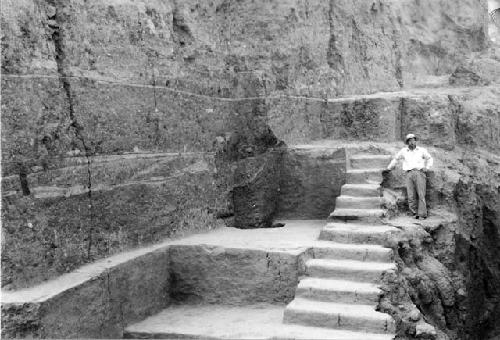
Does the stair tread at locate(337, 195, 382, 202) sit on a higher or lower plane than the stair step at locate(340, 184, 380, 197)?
lower

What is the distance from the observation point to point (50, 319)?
14.6ft

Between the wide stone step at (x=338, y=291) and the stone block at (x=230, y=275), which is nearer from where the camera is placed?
the wide stone step at (x=338, y=291)

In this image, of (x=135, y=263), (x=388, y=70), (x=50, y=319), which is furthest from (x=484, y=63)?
(x=50, y=319)

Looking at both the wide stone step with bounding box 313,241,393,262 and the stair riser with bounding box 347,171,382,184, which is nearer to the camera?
the wide stone step with bounding box 313,241,393,262

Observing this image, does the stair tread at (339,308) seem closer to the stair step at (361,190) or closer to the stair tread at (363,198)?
the stair tread at (363,198)

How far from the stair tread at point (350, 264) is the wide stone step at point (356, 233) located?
1.23ft

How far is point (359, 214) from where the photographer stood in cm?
655

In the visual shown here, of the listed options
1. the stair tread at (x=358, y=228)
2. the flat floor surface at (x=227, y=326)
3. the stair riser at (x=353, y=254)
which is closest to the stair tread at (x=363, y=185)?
the stair tread at (x=358, y=228)

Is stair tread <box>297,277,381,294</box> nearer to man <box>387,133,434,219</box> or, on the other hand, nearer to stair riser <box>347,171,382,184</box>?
man <box>387,133,434,219</box>

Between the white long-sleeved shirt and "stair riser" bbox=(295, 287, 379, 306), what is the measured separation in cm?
237

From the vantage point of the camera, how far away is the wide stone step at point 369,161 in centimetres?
746

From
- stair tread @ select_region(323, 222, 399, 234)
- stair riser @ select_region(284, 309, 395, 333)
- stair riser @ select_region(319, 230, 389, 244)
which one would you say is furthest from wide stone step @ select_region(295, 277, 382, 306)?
stair tread @ select_region(323, 222, 399, 234)

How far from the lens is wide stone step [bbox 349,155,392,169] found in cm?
746

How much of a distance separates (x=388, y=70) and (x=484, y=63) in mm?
1712
